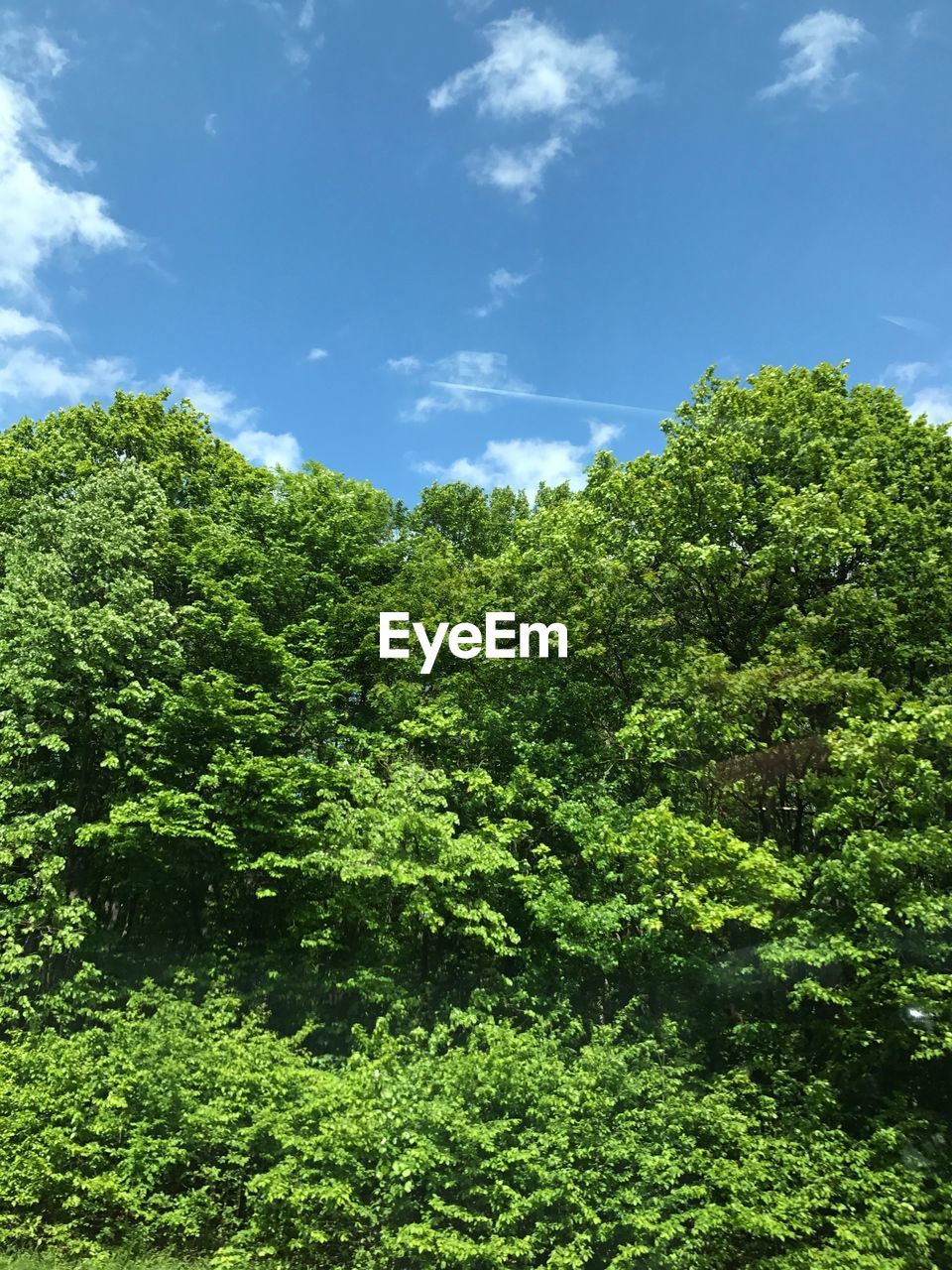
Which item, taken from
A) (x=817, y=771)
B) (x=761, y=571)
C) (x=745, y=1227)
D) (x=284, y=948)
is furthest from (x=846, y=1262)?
(x=284, y=948)

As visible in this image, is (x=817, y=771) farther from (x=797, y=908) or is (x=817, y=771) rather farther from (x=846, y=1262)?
(x=846, y=1262)

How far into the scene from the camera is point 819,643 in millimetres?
13148

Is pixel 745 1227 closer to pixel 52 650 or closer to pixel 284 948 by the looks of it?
pixel 284 948

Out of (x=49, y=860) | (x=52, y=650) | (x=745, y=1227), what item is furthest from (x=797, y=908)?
(x=52, y=650)

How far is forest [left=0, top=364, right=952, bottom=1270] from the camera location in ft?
29.3

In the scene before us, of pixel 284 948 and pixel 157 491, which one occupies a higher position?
pixel 157 491

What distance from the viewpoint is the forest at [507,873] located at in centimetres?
894

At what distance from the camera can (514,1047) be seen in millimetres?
9680

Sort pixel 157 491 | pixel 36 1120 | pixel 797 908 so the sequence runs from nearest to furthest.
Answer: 1. pixel 36 1120
2. pixel 797 908
3. pixel 157 491

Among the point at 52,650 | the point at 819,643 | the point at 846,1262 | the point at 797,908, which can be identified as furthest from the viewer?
the point at 52,650

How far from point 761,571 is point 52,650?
13296 mm

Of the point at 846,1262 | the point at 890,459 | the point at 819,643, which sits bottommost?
the point at 846,1262

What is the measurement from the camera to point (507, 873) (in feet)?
43.3

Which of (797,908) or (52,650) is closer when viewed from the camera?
(797,908)
